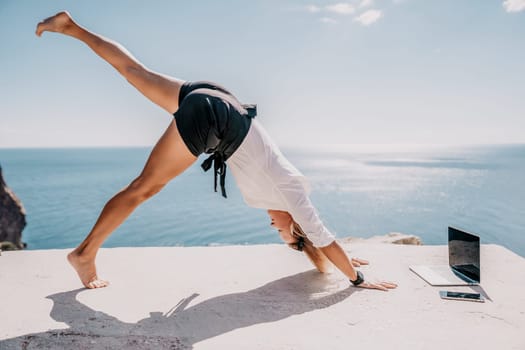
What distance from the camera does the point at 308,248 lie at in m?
2.68

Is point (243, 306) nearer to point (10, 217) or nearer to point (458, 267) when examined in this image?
point (458, 267)

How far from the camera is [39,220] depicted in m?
28.0

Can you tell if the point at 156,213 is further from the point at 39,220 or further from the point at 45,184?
the point at 45,184

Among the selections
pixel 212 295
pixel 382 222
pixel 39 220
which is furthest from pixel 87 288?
pixel 39 220

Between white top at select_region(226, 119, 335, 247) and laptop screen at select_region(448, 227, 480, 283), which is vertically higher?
white top at select_region(226, 119, 335, 247)

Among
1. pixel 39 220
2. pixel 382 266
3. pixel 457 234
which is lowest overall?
pixel 39 220

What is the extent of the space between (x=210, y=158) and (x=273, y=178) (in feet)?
1.41

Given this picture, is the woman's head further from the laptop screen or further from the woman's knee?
the laptop screen

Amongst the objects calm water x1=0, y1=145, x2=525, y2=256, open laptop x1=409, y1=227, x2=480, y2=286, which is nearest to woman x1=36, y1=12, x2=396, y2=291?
open laptop x1=409, y1=227, x2=480, y2=286

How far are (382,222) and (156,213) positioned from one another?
16.0 metres

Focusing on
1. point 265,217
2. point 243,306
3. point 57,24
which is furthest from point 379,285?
point 265,217

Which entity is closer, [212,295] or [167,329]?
[167,329]

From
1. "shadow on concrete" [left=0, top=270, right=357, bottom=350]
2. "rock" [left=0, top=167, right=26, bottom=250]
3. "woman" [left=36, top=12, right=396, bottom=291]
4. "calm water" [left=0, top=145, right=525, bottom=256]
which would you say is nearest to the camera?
"shadow on concrete" [left=0, top=270, right=357, bottom=350]

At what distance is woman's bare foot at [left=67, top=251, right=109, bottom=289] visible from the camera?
7.91 feet
